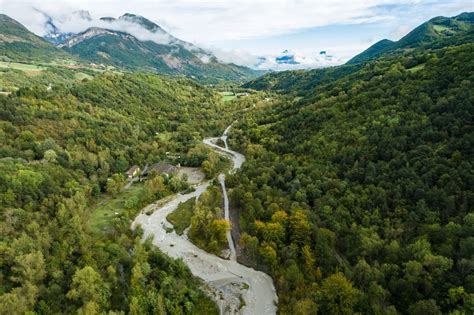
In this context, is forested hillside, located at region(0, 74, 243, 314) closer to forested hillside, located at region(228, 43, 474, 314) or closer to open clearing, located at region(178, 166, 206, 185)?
open clearing, located at region(178, 166, 206, 185)

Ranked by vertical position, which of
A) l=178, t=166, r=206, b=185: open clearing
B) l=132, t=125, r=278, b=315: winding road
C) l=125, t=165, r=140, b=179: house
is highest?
l=125, t=165, r=140, b=179: house

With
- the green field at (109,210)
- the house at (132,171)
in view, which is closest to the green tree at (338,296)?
the green field at (109,210)

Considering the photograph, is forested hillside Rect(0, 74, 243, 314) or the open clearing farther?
the open clearing

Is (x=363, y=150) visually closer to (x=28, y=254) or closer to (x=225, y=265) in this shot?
(x=225, y=265)

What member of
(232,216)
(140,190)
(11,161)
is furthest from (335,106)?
(11,161)

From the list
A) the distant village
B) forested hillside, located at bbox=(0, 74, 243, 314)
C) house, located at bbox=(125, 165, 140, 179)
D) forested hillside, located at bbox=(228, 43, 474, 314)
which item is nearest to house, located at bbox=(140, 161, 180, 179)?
the distant village

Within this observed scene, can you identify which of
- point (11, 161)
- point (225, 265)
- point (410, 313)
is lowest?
point (225, 265)

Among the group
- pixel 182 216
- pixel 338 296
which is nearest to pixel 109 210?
→ pixel 182 216
